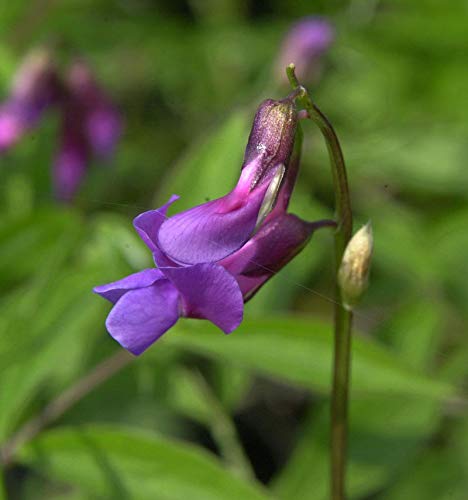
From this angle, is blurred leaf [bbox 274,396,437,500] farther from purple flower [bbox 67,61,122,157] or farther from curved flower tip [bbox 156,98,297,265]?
purple flower [bbox 67,61,122,157]

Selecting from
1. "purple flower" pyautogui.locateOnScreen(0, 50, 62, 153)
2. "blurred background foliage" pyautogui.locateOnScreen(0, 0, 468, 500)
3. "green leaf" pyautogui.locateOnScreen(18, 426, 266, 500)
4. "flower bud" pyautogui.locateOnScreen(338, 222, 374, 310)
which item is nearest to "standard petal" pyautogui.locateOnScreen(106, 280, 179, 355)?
"blurred background foliage" pyautogui.locateOnScreen(0, 0, 468, 500)

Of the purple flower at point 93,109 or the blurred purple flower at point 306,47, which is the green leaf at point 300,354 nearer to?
the purple flower at point 93,109

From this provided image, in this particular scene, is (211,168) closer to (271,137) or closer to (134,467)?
(134,467)

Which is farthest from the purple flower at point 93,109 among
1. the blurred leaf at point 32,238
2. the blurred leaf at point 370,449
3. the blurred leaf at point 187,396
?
the blurred leaf at point 370,449

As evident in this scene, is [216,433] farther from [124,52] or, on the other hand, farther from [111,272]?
[124,52]

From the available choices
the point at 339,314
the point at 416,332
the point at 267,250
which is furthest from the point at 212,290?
the point at 416,332

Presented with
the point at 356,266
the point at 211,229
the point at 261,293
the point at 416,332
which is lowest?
the point at 416,332
